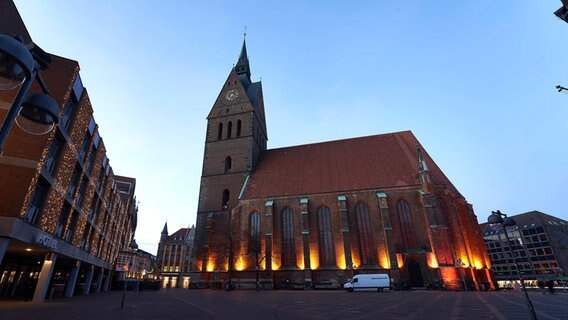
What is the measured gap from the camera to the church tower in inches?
1517

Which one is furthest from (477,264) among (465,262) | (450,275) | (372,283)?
(372,283)

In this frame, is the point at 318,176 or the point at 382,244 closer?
the point at 382,244

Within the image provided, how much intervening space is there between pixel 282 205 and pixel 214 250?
10.6 m

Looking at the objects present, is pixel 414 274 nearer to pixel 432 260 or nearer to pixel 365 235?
pixel 432 260

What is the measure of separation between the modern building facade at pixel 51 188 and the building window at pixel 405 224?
3004cm

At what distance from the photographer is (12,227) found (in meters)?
11.4

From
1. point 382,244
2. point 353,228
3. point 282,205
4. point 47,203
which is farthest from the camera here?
point 282,205

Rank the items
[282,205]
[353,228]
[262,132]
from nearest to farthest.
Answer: [353,228], [282,205], [262,132]

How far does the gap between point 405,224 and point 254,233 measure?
18207 millimetres

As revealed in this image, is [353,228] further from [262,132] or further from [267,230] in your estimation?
[262,132]

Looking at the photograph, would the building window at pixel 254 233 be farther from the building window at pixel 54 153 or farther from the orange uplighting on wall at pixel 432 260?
the building window at pixel 54 153

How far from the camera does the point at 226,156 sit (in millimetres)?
43906

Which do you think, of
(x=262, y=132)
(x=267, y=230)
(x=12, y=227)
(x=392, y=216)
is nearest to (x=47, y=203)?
(x=12, y=227)

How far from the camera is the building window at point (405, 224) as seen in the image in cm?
3159
